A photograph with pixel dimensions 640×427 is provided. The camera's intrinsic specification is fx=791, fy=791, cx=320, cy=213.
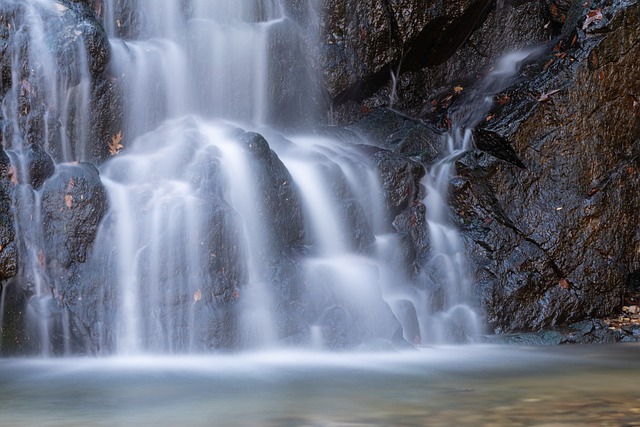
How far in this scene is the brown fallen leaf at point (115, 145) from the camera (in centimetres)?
834

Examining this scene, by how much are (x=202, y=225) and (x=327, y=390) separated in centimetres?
261

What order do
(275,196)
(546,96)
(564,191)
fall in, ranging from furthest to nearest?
(546,96), (564,191), (275,196)

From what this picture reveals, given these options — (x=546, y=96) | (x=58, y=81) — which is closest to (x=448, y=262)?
(x=546, y=96)

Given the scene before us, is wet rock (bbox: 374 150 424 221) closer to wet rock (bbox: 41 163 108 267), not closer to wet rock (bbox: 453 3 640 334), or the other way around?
wet rock (bbox: 453 3 640 334)

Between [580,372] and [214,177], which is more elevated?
[214,177]

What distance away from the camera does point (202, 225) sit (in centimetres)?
705

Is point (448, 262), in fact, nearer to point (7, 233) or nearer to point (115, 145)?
point (115, 145)

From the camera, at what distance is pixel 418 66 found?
1140 cm

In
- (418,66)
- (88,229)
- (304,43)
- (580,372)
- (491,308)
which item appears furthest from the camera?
(418,66)

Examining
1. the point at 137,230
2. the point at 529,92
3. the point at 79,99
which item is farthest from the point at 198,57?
the point at 529,92

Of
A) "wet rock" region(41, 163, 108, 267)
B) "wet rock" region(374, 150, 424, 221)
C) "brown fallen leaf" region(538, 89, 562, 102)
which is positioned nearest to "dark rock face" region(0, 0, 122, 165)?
"wet rock" region(41, 163, 108, 267)

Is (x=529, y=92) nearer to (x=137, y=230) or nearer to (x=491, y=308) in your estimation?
(x=491, y=308)

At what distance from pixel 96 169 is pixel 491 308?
442cm

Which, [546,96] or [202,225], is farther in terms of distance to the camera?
[546,96]
